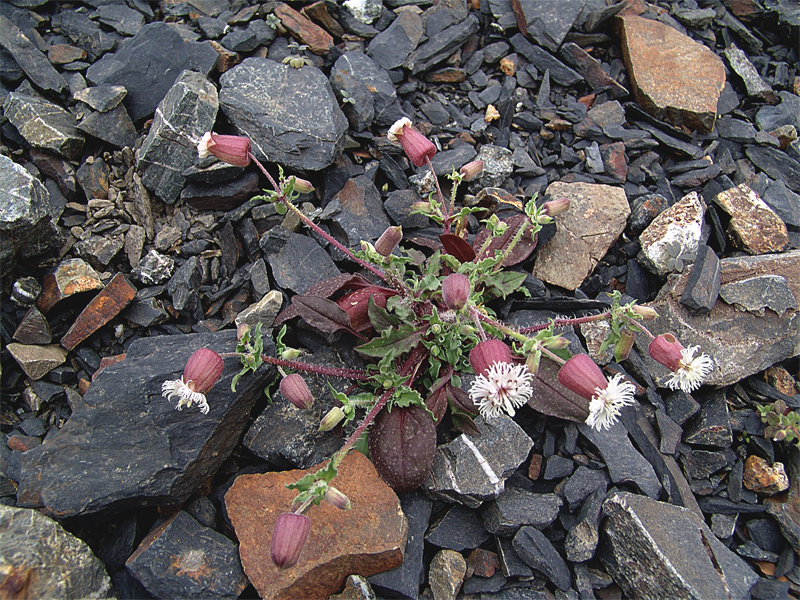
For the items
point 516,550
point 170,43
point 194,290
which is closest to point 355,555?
point 516,550

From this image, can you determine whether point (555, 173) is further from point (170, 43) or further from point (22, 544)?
point (22, 544)

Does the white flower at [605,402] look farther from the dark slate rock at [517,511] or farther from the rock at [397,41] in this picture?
the rock at [397,41]

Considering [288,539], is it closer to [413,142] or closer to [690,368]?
[690,368]

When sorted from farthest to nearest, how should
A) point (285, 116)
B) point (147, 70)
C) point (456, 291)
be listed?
point (147, 70), point (285, 116), point (456, 291)

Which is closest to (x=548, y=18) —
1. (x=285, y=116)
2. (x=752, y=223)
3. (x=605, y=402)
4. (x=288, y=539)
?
(x=752, y=223)

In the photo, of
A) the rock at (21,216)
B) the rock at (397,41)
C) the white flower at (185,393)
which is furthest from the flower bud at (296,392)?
the rock at (397,41)

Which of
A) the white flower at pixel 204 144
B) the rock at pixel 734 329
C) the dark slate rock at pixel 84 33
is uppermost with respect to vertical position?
the dark slate rock at pixel 84 33

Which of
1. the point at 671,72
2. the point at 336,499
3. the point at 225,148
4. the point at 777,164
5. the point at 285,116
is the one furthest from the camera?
the point at 671,72
